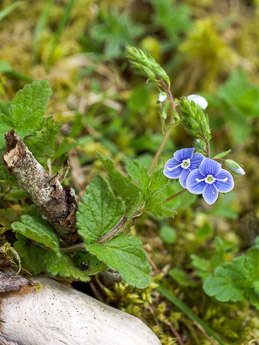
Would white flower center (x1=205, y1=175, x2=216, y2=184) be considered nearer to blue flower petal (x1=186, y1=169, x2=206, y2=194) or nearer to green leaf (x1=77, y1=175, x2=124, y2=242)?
blue flower petal (x1=186, y1=169, x2=206, y2=194)

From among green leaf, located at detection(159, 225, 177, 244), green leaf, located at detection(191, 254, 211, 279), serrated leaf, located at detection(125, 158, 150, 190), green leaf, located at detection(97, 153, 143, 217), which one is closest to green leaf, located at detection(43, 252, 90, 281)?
green leaf, located at detection(97, 153, 143, 217)

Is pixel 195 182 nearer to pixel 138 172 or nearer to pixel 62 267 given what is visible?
pixel 138 172

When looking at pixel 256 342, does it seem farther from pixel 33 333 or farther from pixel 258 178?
pixel 258 178

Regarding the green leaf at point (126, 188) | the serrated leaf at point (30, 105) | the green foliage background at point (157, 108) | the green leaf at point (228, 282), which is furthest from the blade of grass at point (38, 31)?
the green leaf at point (228, 282)

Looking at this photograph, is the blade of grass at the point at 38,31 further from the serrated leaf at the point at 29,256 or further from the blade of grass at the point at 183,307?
the blade of grass at the point at 183,307

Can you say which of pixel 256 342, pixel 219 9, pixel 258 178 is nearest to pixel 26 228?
pixel 256 342
